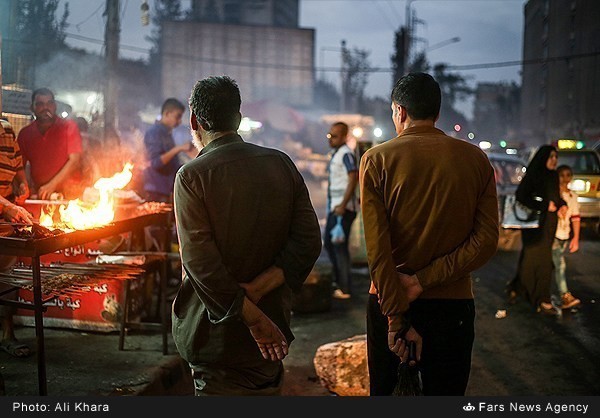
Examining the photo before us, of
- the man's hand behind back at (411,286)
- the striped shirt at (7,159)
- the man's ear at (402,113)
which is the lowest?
the man's hand behind back at (411,286)

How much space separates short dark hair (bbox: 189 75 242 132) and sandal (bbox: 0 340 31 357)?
3.58 metres

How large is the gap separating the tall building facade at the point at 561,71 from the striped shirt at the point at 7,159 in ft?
68.2

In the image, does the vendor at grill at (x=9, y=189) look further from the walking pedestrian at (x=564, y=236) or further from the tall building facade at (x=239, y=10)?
the tall building facade at (x=239, y=10)

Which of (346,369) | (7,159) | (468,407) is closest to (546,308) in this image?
(346,369)

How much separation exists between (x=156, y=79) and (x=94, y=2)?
25.9m

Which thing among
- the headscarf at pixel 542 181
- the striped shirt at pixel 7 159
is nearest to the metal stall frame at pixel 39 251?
the striped shirt at pixel 7 159

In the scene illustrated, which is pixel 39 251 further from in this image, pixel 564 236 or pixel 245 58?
pixel 245 58

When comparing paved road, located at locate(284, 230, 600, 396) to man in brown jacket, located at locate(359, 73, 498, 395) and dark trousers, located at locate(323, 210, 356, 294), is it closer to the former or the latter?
dark trousers, located at locate(323, 210, 356, 294)

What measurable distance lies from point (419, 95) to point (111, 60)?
11.8 m

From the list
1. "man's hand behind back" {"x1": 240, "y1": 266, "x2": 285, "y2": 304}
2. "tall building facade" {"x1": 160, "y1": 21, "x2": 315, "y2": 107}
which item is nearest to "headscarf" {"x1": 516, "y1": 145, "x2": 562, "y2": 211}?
"man's hand behind back" {"x1": 240, "y1": 266, "x2": 285, "y2": 304}

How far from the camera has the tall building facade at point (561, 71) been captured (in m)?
27.5

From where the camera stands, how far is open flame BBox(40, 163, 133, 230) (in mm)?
4766

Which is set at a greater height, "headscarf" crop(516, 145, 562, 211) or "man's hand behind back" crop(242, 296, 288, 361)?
"headscarf" crop(516, 145, 562, 211)

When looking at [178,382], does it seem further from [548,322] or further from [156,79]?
[156,79]
